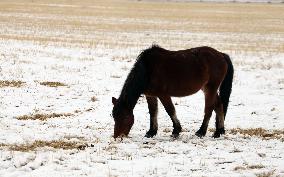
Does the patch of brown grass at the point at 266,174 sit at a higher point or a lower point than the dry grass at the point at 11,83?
lower

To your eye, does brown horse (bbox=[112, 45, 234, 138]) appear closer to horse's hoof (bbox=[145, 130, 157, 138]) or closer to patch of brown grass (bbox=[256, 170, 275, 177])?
horse's hoof (bbox=[145, 130, 157, 138])

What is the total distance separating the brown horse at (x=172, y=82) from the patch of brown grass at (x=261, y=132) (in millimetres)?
677

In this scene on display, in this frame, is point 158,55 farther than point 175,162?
Yes

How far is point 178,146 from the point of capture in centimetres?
892

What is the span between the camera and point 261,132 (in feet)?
34.9

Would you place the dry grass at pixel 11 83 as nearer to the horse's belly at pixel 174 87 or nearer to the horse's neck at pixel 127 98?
the horse's neck at pixel 127 98

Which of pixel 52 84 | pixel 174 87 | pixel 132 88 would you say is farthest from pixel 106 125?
pixel 52 84

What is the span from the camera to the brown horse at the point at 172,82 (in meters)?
9.33

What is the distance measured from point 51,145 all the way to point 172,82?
2.84 meters

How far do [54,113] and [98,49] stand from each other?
1501 centimetres

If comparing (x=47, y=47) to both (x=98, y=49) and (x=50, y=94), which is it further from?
(x=50, y=94)

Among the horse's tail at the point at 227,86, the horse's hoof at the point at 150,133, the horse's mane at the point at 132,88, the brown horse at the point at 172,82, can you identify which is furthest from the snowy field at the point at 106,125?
the horse's tail at the point at 227,86

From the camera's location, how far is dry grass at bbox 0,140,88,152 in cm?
854

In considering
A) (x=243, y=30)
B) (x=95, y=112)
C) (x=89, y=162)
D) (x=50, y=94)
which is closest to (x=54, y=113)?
(x=95, y=112)
